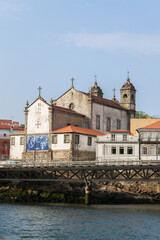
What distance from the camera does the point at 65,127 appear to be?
100m

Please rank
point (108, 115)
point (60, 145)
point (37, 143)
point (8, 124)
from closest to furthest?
point (60, 145)
point (37, 143)
point (108, 115)
point (8, 124)

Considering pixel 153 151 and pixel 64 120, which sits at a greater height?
pixel 64 120

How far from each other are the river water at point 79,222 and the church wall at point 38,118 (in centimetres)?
3217

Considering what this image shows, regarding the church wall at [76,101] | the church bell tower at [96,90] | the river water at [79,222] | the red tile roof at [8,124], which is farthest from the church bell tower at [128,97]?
the river water at [79,222]

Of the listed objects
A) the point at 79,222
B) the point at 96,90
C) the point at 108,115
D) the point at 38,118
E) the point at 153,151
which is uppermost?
the point at 96,90

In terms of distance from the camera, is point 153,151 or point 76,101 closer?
point 153,151

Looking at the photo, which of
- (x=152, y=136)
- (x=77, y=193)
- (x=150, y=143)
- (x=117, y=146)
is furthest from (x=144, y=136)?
(x=77, y=193)

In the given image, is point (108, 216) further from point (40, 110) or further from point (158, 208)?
point (40, 110)

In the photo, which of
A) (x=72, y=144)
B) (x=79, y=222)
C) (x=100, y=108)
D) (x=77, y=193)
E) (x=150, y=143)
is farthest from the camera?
(x=100, y=108)

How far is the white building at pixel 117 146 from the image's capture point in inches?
3654

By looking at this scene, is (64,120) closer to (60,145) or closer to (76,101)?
(60,145)

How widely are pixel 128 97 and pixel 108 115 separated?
13333mm

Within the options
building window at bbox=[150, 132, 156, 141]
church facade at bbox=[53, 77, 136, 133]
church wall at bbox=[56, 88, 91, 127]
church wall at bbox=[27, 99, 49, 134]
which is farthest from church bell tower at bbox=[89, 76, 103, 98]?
building window at bbox=[150, 132, 156, 141]

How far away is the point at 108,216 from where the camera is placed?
60.5 metres
